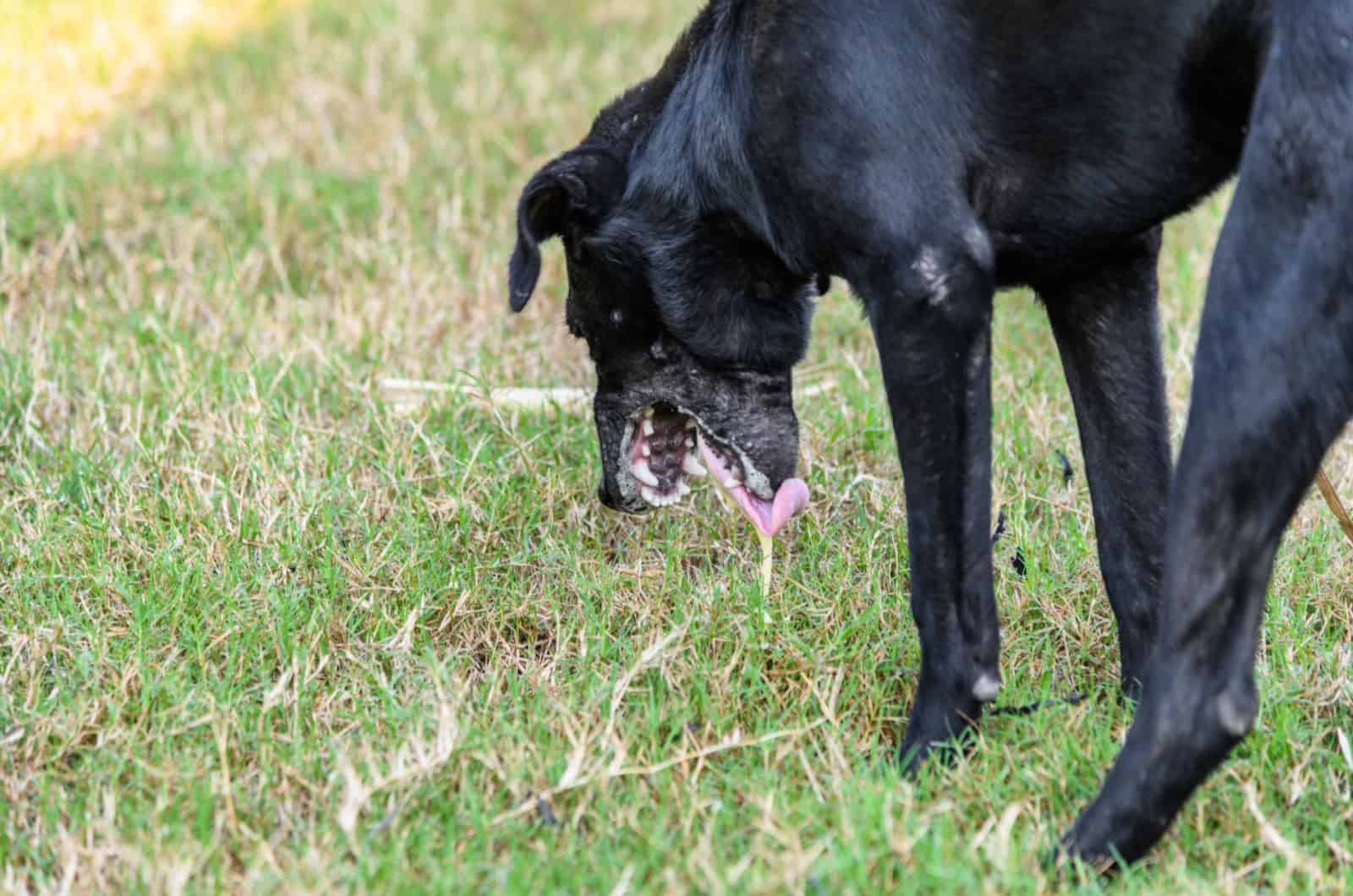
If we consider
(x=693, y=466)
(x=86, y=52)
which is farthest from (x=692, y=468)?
(x=86, y=52)

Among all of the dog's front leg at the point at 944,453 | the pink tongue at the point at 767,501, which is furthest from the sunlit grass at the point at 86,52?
the dog's front leg at the point at 944,453

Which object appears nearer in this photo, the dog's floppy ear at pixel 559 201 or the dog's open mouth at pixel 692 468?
the dog's floppy ear at pixel 559 201

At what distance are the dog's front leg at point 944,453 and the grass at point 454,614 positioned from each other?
14 cm

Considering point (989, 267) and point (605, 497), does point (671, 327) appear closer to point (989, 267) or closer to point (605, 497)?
point (605, 497)

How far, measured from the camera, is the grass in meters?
2.88

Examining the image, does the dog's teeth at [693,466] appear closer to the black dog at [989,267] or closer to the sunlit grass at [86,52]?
the black dog at [989,267]

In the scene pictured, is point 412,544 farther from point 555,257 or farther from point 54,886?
point 555,257

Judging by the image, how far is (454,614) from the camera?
12.3 ft

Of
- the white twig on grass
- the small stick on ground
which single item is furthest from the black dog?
the white twig on grass

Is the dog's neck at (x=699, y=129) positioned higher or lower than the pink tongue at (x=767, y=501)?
higher

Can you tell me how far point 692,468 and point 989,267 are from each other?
123 centimetres

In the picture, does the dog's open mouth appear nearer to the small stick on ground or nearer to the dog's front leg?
the dog's front leg

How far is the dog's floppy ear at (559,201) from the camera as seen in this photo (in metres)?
3.54

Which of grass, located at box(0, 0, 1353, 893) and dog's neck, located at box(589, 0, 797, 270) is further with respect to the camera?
dog's neck, located at box(589, 0, 797, 270)
